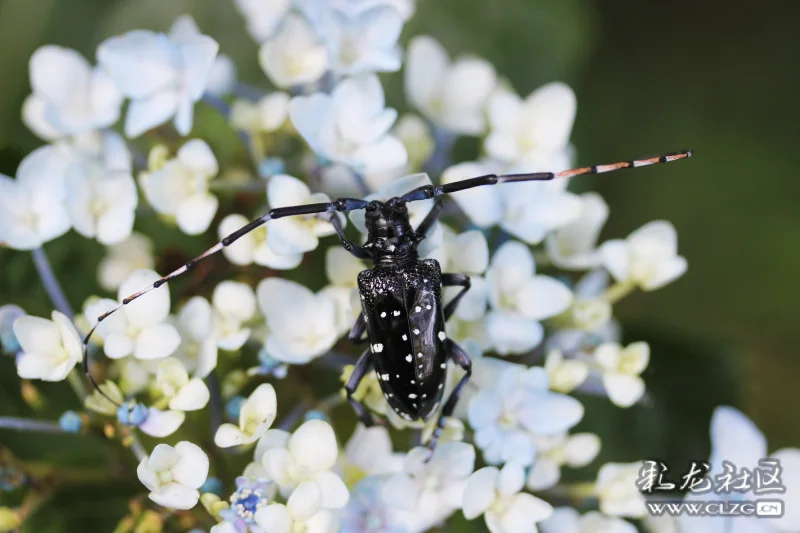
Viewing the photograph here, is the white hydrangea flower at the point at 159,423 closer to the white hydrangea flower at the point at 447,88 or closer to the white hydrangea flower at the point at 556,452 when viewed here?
the white hydrangea flower at the point at 556,452

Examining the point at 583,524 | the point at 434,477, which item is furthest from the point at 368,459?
the point at 583,524

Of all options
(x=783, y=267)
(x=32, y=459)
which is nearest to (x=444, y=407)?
(x=32, y=459)

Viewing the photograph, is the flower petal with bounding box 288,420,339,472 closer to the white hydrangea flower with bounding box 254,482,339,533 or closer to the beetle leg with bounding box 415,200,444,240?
the white hydrangea flower with bounding box 254,482,339,533

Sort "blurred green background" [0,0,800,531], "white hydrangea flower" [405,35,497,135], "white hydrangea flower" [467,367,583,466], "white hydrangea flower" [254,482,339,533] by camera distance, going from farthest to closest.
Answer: "blurred green background" [0,0,800,531], "white hydrangea flower" [405,35,497,135], "white hydrangea flower" [467,367,583,466], "white hydrangea flower" [254,482,339,533]

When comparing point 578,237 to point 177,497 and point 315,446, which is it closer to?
point 315,446

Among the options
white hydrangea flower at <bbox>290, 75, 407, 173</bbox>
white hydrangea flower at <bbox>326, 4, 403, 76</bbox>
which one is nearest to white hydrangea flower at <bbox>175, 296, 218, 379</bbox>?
white hydrangea flower at <bbox>290, 75, 407, 173</bbox>
